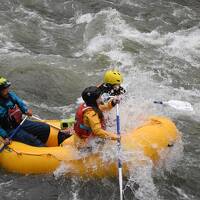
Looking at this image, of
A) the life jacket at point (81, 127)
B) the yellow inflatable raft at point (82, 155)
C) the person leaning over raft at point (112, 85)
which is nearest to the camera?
the life jacket at point (81, 127)

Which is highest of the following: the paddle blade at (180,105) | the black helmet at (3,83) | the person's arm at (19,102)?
the black helmet at (3,83)

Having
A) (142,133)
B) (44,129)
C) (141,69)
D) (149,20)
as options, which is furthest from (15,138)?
(149,20)

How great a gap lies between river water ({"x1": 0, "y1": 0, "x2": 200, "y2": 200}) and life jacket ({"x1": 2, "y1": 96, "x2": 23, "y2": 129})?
2.39 feet

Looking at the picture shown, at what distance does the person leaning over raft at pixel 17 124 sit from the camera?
741 cm

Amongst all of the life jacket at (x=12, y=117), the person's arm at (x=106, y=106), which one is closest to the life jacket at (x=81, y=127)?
the person's arm at (x=106, y=106)

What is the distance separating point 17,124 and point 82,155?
51.8 inches

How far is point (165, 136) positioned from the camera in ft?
23.3

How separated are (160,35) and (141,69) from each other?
2.28m

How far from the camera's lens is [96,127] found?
657 centimetres

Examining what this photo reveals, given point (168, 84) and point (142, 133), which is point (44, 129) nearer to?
point (142, 133)

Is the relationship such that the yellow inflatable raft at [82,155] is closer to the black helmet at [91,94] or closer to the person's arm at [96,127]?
the person's arm at [96,127]

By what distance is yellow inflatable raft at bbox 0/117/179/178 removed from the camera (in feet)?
22.6

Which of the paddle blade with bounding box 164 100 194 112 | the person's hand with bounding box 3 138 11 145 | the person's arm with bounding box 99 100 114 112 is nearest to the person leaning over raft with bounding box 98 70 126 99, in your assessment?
the person's arm with bounding box 99 100 114 112

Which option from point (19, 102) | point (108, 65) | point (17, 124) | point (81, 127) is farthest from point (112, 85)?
point (108, 65)
